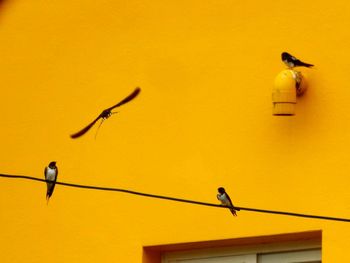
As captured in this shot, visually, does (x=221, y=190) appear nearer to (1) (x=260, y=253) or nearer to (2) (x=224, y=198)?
(2) (x=224, y=198)

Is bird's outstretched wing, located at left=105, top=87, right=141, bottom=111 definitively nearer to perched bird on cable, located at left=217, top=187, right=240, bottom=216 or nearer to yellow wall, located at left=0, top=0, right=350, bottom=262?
yellow wall, located at left=0, top=0, right=350, bottom=262

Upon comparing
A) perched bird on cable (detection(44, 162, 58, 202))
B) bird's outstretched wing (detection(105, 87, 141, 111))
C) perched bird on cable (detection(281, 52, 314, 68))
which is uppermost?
perched bird on cable (detection(281, 52, 314, 68))

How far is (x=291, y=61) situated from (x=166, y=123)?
973mm

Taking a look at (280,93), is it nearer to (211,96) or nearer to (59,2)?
(211,96)

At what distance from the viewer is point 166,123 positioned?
33.8ft

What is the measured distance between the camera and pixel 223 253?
10.1 metres

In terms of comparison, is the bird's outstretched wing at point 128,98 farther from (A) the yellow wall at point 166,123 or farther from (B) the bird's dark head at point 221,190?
(B) the bird's dark head at point 221,190

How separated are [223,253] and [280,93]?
1.06 metres

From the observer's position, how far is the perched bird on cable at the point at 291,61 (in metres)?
9.68

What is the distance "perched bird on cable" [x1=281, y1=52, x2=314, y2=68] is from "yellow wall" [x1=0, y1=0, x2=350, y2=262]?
0.10m

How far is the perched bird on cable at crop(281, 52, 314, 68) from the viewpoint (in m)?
9.68

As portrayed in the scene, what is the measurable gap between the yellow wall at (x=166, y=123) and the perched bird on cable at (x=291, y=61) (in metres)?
0.10

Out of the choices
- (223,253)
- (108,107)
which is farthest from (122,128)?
(223,253)

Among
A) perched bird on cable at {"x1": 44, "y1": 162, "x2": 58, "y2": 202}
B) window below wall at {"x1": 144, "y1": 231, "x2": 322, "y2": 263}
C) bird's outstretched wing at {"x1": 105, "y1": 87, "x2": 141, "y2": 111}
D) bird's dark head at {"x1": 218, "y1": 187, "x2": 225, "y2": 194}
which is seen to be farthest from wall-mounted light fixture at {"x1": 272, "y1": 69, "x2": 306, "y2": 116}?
perched bird on cable at {"x1": 44, "y1": 162, "x2": 58, "y2": 202}
